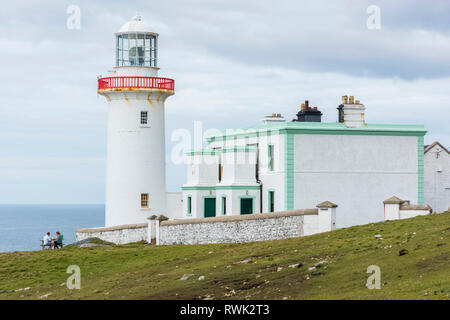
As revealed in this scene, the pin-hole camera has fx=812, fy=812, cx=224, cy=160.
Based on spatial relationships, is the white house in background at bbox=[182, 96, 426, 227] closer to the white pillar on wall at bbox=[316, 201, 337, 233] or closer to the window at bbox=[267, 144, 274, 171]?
the window at bbox=[267, 144, 274, 171]

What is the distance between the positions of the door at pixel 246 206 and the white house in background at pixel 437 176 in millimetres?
10490

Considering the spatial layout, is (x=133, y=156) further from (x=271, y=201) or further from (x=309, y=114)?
(x=309, y=114)

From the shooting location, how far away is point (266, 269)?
2533 centimetres

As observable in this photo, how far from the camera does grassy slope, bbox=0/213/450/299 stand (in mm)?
21562

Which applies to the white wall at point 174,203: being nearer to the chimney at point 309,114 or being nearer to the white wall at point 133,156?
the white wall at point 133,156

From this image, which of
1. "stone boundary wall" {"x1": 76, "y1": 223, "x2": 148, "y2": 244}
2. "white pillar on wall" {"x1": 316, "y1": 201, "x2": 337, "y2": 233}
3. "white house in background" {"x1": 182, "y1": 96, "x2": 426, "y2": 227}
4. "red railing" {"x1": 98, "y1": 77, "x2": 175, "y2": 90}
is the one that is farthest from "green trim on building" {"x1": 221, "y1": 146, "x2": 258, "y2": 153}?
"white pillar on wall" {"x1": 316, "y1": 201, "x2": 337, "y2": 233}

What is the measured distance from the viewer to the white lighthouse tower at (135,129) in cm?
4606

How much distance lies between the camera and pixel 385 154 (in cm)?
4403

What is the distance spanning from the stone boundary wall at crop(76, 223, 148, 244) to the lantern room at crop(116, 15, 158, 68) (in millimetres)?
9360

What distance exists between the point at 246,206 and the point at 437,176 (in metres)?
11.6
